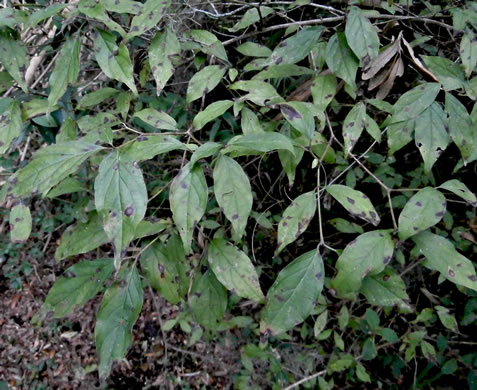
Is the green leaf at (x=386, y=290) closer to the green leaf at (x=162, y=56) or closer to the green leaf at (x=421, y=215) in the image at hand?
the green leaf at (x=421, y=215)

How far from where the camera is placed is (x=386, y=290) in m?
0.96

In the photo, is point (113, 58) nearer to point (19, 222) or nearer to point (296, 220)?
point (19, 222)

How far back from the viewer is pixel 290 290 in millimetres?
861

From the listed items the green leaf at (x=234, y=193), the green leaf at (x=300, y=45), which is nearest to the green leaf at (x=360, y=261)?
the green leaf at (x=234, y=193)

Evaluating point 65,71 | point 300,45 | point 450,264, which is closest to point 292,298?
point 450,264

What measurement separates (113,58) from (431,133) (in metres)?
0.83

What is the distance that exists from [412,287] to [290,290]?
4.66ft

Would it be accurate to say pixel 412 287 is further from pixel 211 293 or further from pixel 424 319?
pixel 211 293

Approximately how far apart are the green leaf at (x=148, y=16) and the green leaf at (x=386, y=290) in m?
0.83

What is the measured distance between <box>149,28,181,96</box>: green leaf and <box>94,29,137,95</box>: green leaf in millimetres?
61

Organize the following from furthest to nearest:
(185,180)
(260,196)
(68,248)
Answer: (260,196) < (68,248) < (185,180)

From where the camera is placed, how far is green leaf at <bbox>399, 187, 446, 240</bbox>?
0.86m

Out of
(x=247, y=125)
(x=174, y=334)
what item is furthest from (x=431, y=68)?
(x=174, y=334)

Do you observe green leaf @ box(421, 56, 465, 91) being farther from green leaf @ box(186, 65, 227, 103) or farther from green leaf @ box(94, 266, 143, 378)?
green leaf @ box(94, 266, 143, 378)
